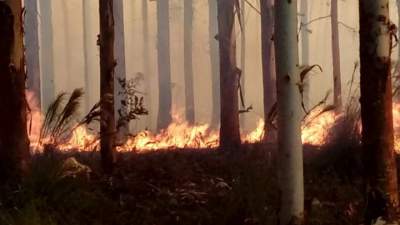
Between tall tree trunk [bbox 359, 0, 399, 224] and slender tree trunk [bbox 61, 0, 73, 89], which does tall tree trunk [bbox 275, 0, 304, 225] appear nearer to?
tall tree trunk [bbox 359, 0, 399, 224]

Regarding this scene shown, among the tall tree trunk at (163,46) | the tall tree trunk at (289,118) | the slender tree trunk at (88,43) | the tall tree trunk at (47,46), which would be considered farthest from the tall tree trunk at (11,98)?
the tall tree trunk at (47,46)

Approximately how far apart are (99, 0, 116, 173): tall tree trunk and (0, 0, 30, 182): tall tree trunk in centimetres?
133

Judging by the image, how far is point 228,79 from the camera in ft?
49.4

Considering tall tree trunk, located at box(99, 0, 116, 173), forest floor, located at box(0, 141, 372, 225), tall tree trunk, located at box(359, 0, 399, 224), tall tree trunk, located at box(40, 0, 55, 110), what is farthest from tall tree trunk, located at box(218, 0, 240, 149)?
tall tree trunk, located at box(40, 0, 55, 110)

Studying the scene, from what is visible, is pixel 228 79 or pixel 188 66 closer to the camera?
pixel 228 79

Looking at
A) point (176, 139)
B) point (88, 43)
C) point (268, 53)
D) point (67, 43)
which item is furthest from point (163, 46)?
point (268, 53)

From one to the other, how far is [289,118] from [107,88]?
3380 millimetres

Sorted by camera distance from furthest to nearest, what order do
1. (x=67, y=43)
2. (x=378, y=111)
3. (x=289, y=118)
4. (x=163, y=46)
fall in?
1. (x=67, y=43)
2. (x=163, y=46)
3. (x=378, y=111)
4. (x=289, y=118)

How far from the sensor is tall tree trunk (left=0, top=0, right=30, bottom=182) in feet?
20.5

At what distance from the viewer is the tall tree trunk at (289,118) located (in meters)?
4.89

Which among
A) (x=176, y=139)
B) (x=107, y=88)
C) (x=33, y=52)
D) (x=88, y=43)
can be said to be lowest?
(x=176, y=139)

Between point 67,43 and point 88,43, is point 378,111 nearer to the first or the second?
point 88,43

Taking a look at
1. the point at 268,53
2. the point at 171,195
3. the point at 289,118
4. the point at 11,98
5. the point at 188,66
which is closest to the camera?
the point at 289,118

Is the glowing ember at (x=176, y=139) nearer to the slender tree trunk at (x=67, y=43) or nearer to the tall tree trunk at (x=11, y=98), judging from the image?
the tall tree trunk at (x=11, y=98)
